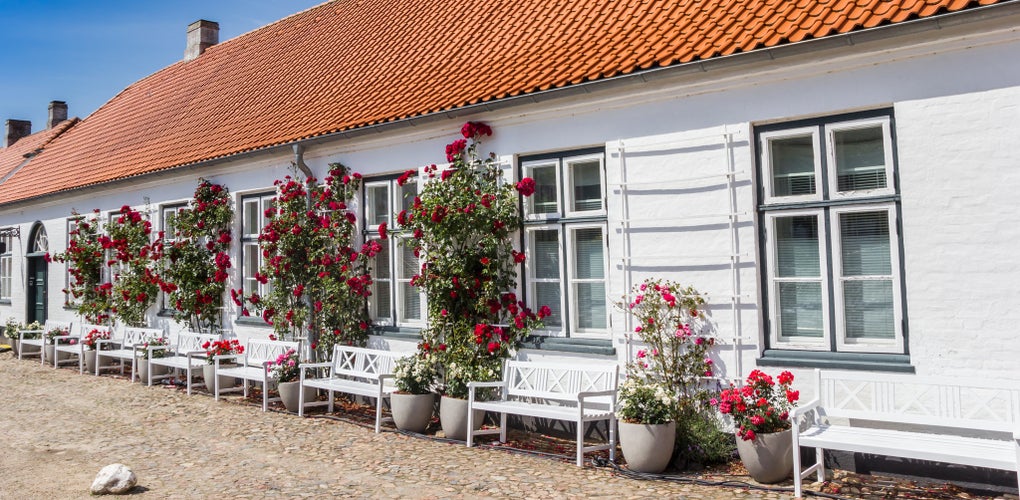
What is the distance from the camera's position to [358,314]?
1025cm

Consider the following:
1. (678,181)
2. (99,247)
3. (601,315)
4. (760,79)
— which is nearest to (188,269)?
(99,247)

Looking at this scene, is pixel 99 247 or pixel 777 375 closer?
pixel 777 375

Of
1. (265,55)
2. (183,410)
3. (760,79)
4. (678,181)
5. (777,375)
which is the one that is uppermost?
(265,55)

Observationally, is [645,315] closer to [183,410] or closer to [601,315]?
[601,315]

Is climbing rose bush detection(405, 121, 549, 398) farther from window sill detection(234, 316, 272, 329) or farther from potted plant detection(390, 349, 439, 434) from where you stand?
window sill detection(234, 316, 272, 329)

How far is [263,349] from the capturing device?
36.7ft

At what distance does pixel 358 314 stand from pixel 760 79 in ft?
19.1

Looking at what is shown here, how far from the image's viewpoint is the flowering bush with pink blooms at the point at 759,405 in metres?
6.14

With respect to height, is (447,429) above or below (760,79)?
below

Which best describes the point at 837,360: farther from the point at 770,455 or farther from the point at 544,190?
the point at 544,190

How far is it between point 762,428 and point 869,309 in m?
1.35

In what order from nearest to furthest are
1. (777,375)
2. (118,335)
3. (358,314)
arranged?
(777,375) < (358,314) < (118,335)

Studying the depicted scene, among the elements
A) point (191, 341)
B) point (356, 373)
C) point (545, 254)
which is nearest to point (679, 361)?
point (545, 254)

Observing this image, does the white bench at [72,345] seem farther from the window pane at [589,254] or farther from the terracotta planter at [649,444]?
the terracotta planter at [649,444]
